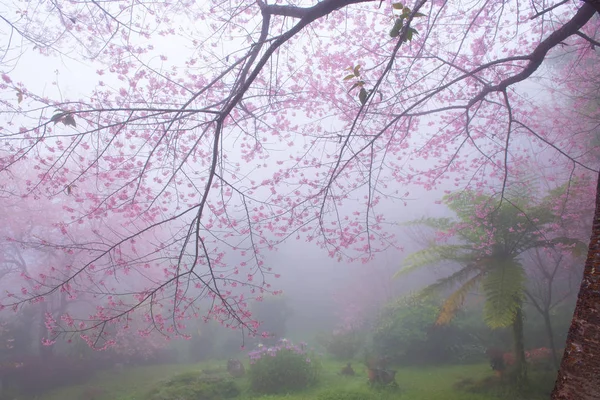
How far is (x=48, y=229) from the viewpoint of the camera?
11.7 metres

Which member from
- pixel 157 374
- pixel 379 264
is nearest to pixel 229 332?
pixel 157 374

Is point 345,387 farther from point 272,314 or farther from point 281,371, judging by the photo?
point 272,314

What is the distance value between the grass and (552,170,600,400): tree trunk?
4.90 m

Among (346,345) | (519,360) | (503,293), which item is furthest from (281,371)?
(503,293)

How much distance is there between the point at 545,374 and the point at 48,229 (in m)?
15.6

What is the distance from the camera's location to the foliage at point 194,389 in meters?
6.44

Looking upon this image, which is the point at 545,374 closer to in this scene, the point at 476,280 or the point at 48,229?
the point at 476,280

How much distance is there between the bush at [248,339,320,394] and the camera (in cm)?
737

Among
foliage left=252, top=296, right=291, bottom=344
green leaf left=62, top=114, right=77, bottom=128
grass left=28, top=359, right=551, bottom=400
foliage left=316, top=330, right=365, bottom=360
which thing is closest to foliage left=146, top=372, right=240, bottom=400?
grass left=28, top=359, right=551, bottom=400

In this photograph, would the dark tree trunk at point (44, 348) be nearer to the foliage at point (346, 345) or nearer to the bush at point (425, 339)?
the foliage at point (346, 345)

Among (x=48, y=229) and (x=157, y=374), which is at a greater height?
(x=48, y=229)

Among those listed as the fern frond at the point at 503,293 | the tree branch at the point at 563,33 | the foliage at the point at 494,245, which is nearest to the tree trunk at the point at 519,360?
the foliage at the point at 494,245

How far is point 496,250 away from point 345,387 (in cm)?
447

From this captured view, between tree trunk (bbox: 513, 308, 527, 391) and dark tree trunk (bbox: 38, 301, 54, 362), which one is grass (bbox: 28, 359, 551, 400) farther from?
dark tree trunk (bbox: 38, 301, 54, 362)
